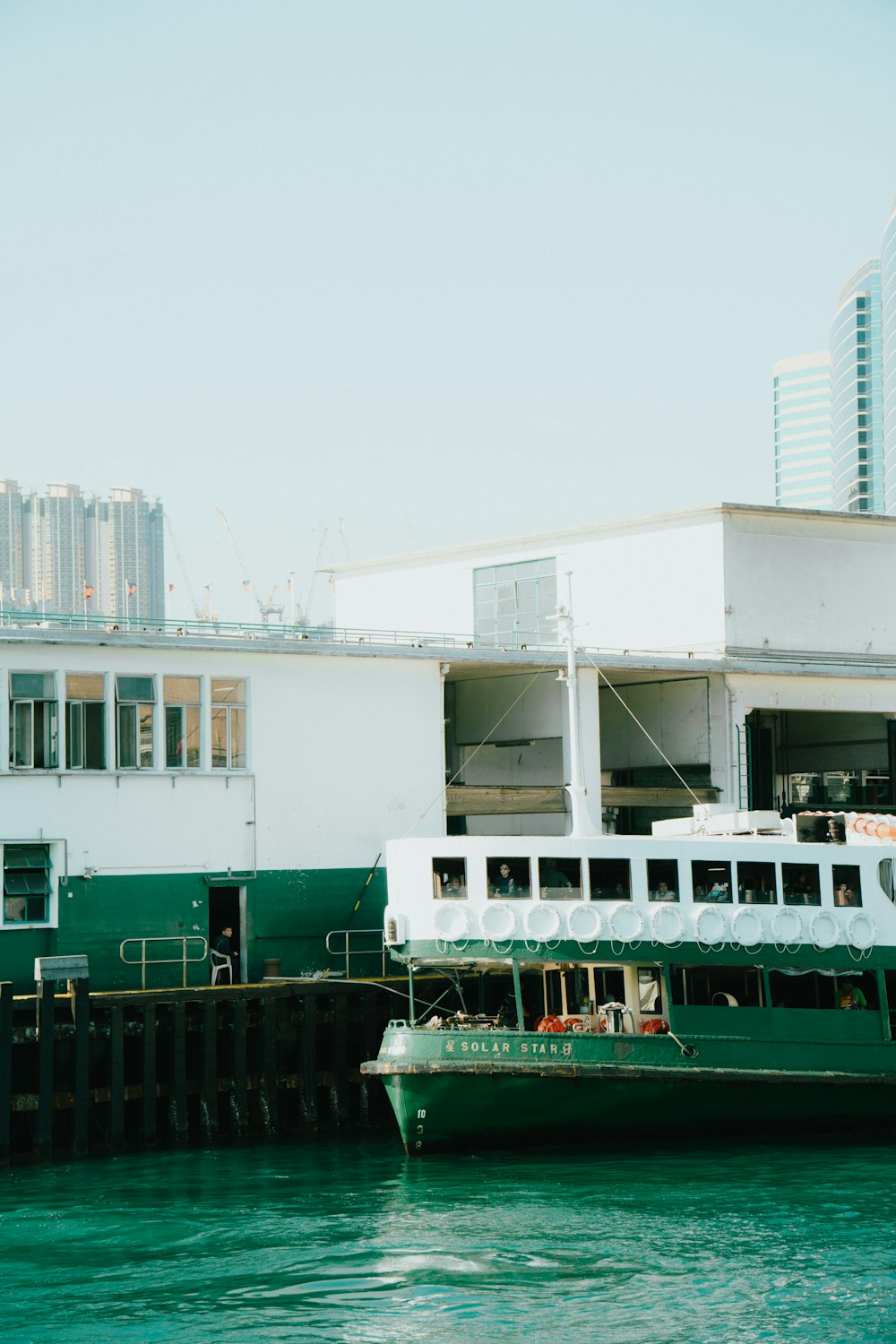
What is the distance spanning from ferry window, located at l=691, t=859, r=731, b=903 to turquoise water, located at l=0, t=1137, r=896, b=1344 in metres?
4.05

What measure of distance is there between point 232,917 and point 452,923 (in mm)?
7028

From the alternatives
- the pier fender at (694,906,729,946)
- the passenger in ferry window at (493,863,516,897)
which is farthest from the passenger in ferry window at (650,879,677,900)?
the passenger in ferry window at (493,863,516,897)

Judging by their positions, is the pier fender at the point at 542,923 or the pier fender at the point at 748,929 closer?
the pier fender at the point at 542,923

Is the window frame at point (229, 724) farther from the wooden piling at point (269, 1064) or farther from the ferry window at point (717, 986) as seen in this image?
the ferry window at point (717, 986)

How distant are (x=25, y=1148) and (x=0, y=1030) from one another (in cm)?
194

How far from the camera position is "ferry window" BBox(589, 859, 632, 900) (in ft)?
87.9

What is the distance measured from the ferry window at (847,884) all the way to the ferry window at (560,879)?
471cm

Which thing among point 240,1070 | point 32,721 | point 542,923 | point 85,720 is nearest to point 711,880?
point 542,923

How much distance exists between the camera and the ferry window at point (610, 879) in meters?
26.8

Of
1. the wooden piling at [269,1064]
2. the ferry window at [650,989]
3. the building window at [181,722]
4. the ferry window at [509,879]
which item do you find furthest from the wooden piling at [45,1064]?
the ferry window at [650,989]

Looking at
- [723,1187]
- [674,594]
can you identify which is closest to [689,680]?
[674,594]

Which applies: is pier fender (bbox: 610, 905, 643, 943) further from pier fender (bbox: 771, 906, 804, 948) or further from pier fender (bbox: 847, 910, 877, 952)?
pier fender (bbox: 847, 910, 877, 952)

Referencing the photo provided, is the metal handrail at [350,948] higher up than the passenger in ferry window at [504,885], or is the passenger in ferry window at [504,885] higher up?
the passenger in ferry window at [504,885]

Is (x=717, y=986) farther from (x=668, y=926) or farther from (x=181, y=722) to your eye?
(x=181, y=722)
